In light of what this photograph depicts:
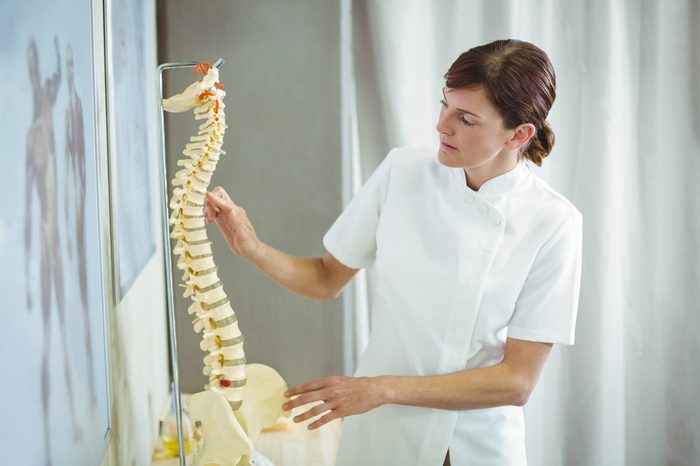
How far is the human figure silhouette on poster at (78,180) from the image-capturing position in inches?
44.8

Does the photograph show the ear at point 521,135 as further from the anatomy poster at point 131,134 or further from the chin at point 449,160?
the anatomy poster at point 131,134

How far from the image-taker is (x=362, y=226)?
5.59 feet

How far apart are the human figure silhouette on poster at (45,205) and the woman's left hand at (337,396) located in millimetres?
454

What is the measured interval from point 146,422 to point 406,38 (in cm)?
148

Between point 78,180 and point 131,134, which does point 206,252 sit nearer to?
point 78,180

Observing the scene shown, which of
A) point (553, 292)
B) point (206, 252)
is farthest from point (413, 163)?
point (206, 252)

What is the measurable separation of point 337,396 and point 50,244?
0.60 meters

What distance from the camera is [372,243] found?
1721mm

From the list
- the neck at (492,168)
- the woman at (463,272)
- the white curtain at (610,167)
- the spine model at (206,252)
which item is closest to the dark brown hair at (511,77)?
the woman at (463,272)

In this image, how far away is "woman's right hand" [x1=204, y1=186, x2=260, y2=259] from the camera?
1546 millimetres

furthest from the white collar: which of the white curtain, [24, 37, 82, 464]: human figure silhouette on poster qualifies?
the white curtain

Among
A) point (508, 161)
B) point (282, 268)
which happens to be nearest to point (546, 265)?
point (508, 161)

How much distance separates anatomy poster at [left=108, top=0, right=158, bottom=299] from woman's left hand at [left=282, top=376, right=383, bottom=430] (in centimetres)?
46

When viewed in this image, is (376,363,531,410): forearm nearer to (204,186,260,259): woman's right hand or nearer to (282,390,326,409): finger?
(282,390,326,409): finger
